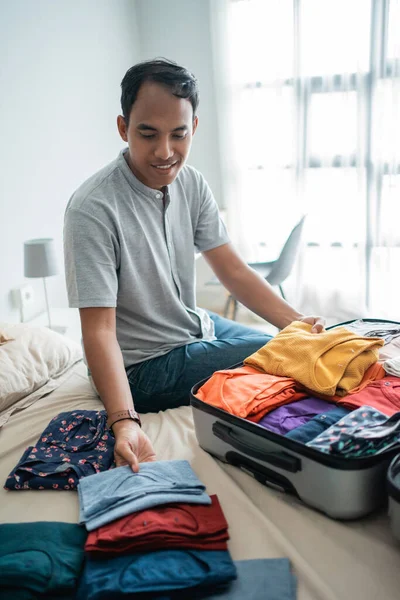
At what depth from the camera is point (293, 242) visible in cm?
298

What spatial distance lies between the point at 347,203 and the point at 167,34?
1609 mm

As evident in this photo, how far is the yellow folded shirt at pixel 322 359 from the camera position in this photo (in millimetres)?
1215

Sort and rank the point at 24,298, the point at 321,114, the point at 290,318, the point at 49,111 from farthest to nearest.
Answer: the point at 321,114
the point at 49,111
the point at 24,298
the point at 290,318

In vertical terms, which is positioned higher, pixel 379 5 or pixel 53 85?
pixel 379 5

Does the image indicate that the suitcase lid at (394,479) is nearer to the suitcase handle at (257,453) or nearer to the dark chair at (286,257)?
the suitcase handle at (257,453)

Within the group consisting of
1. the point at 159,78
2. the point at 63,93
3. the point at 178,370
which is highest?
the point at 63,93

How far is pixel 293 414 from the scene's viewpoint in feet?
3.81

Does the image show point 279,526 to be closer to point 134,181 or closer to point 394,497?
point 394,497

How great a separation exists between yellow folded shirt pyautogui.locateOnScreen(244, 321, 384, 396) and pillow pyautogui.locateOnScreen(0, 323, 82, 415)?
729mm

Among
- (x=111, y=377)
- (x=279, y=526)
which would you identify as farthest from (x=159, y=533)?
(x=111, y=377)

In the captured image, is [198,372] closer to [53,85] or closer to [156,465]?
[156,465]

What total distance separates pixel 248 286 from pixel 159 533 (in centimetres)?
100

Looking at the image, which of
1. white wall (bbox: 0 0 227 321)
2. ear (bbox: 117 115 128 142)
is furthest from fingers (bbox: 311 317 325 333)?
white wall (bbox: 0 0 227 321)

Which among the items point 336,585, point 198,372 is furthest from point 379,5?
point 336,585
